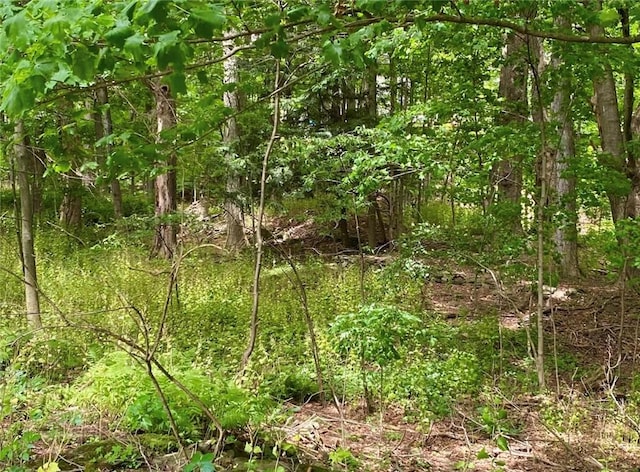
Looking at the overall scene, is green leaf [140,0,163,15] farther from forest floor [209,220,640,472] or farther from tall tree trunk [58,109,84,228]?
tall tree trunk [58,109,84,228]

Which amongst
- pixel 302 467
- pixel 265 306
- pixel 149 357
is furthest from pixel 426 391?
pixel 265 306

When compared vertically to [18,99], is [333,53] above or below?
above

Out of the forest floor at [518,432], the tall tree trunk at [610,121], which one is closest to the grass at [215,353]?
the forest floor at [518,432]

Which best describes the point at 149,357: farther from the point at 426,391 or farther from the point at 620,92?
the point at 620,92

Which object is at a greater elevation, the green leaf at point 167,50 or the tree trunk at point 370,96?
→ the tree trunk at point 370,96

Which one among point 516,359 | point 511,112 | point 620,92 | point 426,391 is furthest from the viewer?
point 620,92

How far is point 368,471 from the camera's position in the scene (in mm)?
3465

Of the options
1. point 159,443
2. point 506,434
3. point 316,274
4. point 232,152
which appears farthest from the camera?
point 316,274

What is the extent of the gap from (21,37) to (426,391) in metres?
4.02

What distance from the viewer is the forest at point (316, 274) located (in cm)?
238

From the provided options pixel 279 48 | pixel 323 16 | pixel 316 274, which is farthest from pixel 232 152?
pixel 323 16

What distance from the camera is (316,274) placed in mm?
8961

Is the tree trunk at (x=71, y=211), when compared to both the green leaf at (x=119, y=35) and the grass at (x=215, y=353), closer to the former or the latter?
the grass at (x=215, y=353)

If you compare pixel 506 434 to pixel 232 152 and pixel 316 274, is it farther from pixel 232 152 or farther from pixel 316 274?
pixel 232 152
